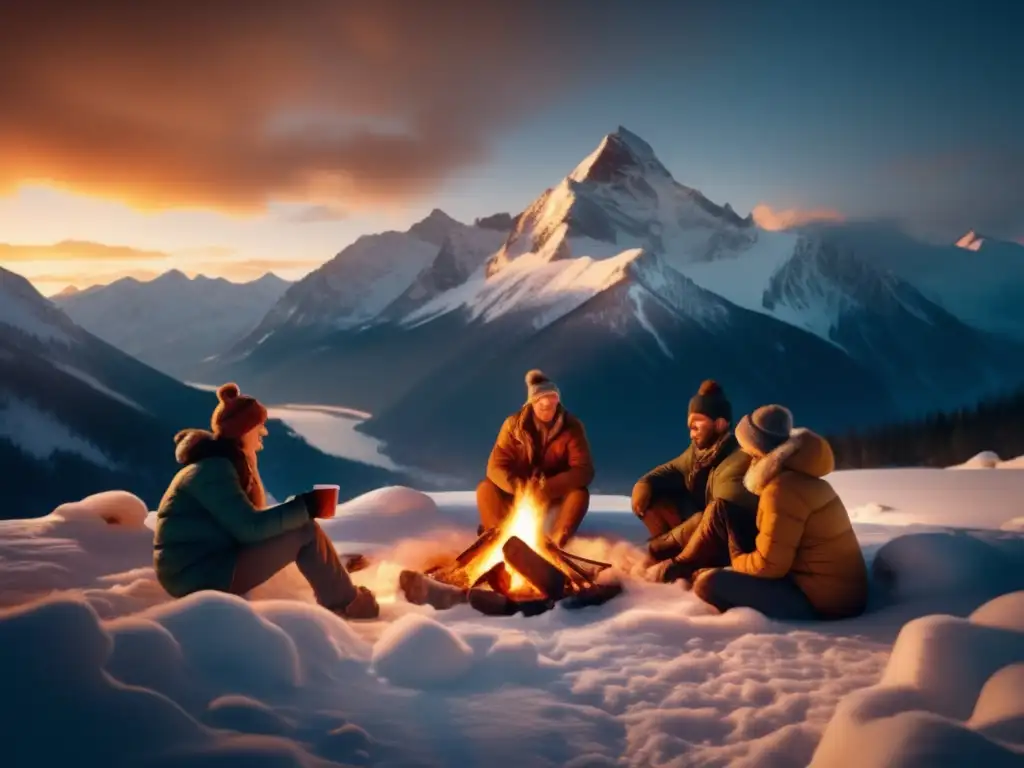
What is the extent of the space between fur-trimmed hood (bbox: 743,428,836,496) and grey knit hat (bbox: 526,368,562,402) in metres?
1.55

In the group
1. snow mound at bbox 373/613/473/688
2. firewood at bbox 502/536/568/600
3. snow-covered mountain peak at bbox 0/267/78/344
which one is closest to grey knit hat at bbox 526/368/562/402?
firewood at bbox 502/536/568/600

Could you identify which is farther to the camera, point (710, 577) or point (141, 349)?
point (141, 349)

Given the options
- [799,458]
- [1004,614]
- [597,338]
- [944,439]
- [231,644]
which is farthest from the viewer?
[597,338]

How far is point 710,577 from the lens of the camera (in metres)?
3.21

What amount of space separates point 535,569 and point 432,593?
0.55 metres

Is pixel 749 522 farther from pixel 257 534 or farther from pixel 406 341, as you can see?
pixel 406 341

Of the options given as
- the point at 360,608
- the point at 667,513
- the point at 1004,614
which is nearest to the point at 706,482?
the point at 667,513

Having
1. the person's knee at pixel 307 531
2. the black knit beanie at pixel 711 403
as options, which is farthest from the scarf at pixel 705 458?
the person's knee at pixel 307 531

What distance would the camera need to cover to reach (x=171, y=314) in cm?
1497

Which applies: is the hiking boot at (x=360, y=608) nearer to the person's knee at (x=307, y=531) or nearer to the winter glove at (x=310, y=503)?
the person's knee at (x=307, y=531)

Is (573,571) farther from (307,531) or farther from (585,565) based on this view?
(307,531)

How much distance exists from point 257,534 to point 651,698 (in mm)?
1765

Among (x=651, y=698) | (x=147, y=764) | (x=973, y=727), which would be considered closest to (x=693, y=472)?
(x=651, y=698)

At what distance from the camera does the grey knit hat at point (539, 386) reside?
170 inches
